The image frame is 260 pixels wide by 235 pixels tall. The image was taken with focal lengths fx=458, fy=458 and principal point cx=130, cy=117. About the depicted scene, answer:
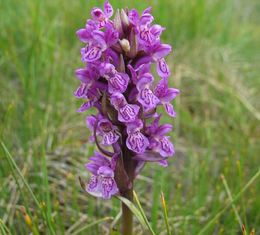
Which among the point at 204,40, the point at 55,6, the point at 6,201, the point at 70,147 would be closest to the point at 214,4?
the point at 204,40

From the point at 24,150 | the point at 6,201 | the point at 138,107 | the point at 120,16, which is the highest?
the point at 120,16

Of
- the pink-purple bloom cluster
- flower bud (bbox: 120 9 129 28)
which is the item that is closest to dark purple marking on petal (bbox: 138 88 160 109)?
the pink-purple bloom cluster

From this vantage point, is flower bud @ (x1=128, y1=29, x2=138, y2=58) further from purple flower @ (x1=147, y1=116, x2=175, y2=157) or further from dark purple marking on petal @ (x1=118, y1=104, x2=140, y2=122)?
purple flower @ (x1=147, y1=116, x2=175, y2=157)

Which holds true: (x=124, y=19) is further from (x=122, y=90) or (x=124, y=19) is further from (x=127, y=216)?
(x=127, y=216)

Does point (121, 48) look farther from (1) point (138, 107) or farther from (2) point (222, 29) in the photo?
(2) point (222, 29)

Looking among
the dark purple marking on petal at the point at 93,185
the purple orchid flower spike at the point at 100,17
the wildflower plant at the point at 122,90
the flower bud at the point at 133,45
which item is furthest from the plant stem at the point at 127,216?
the purple orchid flower spike at the point at 100,17

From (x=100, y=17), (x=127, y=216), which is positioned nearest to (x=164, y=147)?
(x=127, y=216)
